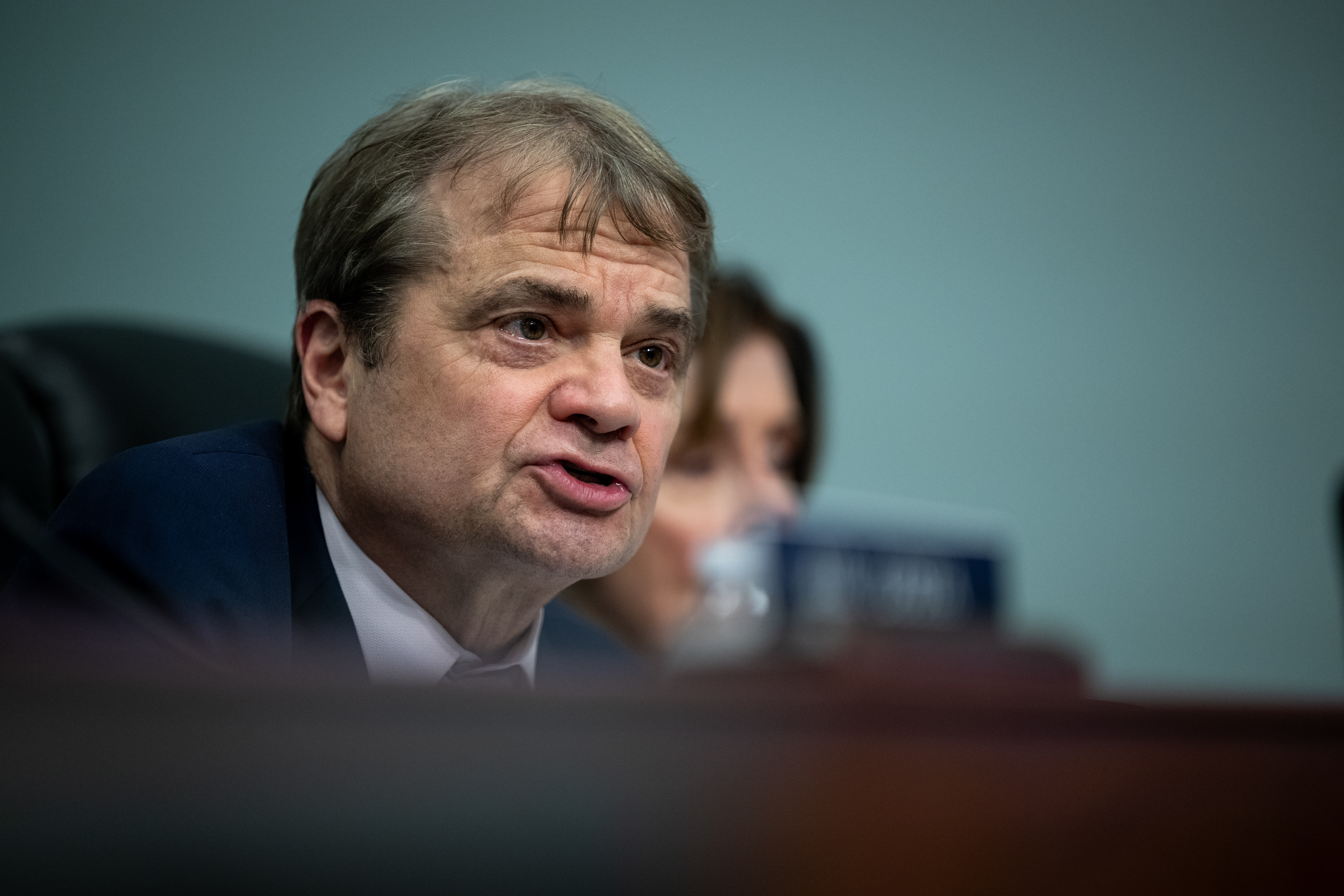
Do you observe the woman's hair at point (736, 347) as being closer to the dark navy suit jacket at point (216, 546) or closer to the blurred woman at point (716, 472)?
the blurred woman at point (716, 472)

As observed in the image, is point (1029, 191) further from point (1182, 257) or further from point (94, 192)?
point (94, 192)

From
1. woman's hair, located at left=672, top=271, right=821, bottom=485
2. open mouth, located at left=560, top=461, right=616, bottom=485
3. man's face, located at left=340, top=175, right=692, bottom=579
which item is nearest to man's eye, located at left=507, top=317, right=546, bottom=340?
man's face, located at left=340, top=175, right=692, bottom=579

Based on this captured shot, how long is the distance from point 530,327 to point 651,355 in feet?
0.36

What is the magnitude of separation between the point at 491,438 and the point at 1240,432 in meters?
1.96

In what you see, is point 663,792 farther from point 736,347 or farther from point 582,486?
point 736,347

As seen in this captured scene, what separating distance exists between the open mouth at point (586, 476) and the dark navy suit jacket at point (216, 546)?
189mm

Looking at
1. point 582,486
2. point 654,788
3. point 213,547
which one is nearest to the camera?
point 654,788

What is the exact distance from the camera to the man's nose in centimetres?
80

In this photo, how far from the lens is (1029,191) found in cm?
216

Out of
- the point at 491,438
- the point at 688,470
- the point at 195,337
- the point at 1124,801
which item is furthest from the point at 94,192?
the point at 1124,801

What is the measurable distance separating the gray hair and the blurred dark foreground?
58cm

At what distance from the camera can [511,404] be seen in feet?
2.63

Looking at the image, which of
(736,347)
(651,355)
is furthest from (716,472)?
(651,355)

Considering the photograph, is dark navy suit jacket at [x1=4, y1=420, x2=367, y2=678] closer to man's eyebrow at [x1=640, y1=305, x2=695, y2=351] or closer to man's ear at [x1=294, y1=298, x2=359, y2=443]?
man's ear at [x1=294, y1=298, x2=359, y2=443]
